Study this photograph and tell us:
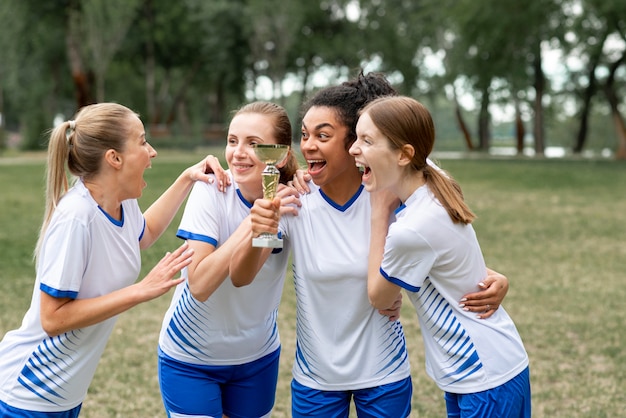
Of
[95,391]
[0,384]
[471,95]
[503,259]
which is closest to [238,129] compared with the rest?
[0,384]

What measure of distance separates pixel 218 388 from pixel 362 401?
23.9 inches

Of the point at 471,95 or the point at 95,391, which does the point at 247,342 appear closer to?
the point at 95,391

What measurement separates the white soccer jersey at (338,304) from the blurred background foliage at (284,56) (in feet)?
97.8

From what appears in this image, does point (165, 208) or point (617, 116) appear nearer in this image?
point (165, 208)

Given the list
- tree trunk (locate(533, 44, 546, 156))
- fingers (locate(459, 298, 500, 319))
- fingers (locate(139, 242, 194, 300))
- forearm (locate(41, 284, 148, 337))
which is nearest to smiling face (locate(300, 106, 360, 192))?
fingers (locate(139, 242, 194, 300))

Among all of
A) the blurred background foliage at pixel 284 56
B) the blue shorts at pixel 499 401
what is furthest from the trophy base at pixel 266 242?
the blurred background foliage at pixel 284 56

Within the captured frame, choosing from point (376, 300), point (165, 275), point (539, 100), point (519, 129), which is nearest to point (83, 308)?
point (165, 275)

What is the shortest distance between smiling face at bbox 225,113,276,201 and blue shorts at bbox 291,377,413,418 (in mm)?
818

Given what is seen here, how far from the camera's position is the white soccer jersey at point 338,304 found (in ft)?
9.70

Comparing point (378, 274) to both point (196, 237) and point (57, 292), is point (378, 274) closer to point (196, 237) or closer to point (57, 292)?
point (196, 237)

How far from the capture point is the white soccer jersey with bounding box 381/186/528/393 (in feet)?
8.93

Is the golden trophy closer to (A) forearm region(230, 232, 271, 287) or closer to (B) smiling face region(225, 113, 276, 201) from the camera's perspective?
(A) forearm region(230, 232, 271, 287)

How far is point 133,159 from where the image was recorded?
118 inches

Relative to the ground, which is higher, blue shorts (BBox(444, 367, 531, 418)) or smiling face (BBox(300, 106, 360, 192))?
smiling face (BBox(300, 106, 360, 192))
